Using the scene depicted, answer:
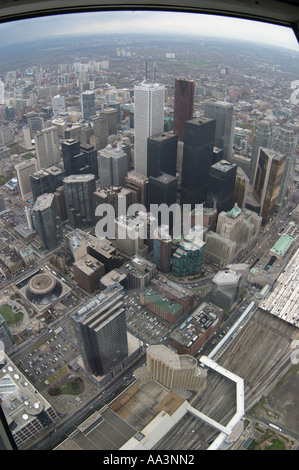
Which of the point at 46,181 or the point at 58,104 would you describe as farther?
the point at 58,104

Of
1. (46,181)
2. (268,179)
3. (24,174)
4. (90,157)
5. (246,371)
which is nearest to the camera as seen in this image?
(246,371)

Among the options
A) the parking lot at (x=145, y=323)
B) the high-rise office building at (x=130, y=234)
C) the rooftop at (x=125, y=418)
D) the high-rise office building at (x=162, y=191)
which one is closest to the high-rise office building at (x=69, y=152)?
the high-rise office building at (x=162, y=191)

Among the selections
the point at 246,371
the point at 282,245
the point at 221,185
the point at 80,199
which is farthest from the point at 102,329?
the point at 282,245

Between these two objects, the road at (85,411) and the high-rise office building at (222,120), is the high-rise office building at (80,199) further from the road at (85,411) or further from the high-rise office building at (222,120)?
the high-rise office building at (222,120)

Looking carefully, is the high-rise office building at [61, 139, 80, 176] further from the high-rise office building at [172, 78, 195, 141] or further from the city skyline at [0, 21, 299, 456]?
the high-rise office building at [172, 78, 195, 141]

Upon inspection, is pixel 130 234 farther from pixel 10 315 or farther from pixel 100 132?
pixel 100 132

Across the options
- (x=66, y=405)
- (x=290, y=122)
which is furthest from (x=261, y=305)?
(x=290, y=122)

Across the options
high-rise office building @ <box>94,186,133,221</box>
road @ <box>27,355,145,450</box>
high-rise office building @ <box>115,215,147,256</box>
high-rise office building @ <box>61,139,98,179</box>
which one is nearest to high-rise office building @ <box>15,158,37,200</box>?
high-rise office building @ <box>61,139,98,179</box>

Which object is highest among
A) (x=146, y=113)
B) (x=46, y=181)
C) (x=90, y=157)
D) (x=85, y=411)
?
(x=146, y=113)
